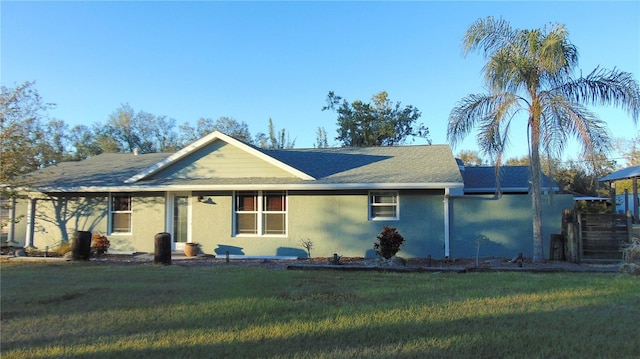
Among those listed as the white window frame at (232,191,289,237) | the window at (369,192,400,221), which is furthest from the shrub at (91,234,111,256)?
the window at (369,192,400,221)

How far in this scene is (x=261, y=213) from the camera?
15211mm

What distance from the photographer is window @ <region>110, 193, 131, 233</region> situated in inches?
643

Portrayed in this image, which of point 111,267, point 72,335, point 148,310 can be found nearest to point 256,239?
point 111,267

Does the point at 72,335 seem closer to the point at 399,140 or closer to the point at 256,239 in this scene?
the point at 256,239

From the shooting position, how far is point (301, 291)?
27.2 feet

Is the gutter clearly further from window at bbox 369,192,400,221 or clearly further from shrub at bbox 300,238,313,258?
shrub at bbox 300,238,313,258

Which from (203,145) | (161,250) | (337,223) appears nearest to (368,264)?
(337,223)

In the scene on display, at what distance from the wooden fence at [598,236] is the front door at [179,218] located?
1167 centimetres

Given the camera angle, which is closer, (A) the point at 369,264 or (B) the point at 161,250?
(A) the point at 369,264

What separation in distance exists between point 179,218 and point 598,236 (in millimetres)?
12631

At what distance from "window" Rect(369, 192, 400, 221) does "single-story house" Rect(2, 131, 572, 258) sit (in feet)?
0.10

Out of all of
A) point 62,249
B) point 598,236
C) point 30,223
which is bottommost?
point 62,249

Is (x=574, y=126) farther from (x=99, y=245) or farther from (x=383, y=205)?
(x=99, y=245)

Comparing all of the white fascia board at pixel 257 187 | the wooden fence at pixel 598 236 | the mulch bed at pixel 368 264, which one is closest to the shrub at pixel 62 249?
the mulch bed at pixel 368 264
